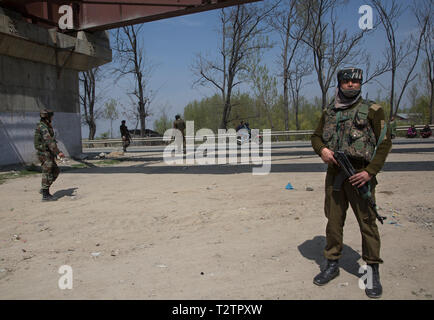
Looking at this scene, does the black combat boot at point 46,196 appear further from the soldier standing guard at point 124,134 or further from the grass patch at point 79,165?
the soldier standing guard at point 124,134

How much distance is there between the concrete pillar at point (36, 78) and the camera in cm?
1013

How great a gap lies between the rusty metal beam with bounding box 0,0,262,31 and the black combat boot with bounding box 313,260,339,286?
285 inches

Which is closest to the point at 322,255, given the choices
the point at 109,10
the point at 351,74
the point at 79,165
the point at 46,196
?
the point at 351,74

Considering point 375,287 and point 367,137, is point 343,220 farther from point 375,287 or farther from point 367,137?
point 367,137

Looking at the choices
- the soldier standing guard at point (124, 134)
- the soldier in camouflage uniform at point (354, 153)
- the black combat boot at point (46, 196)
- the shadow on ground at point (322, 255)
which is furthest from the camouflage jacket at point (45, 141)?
the soldier standing guard at point (124, 134)

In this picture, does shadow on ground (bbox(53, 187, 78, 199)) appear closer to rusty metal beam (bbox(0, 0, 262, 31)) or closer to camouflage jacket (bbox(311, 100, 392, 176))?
rusty metal beam (bbox(0, 0, 262, 31))

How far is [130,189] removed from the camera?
745 cm

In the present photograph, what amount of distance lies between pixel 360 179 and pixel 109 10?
1018cm

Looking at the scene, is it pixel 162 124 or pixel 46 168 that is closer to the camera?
pixel 46 168

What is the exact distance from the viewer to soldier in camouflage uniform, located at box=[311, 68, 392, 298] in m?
2.72

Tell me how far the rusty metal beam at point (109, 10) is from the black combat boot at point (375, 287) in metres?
7.40

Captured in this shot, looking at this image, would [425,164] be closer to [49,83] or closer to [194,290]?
[194,290]

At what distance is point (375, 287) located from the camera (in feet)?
8.91

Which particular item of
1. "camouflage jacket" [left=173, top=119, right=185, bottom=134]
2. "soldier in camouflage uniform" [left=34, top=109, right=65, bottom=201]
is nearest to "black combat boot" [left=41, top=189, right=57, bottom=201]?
"soldier in camouflage uniform" [left=34, top=109, right=65, bottom=201]
